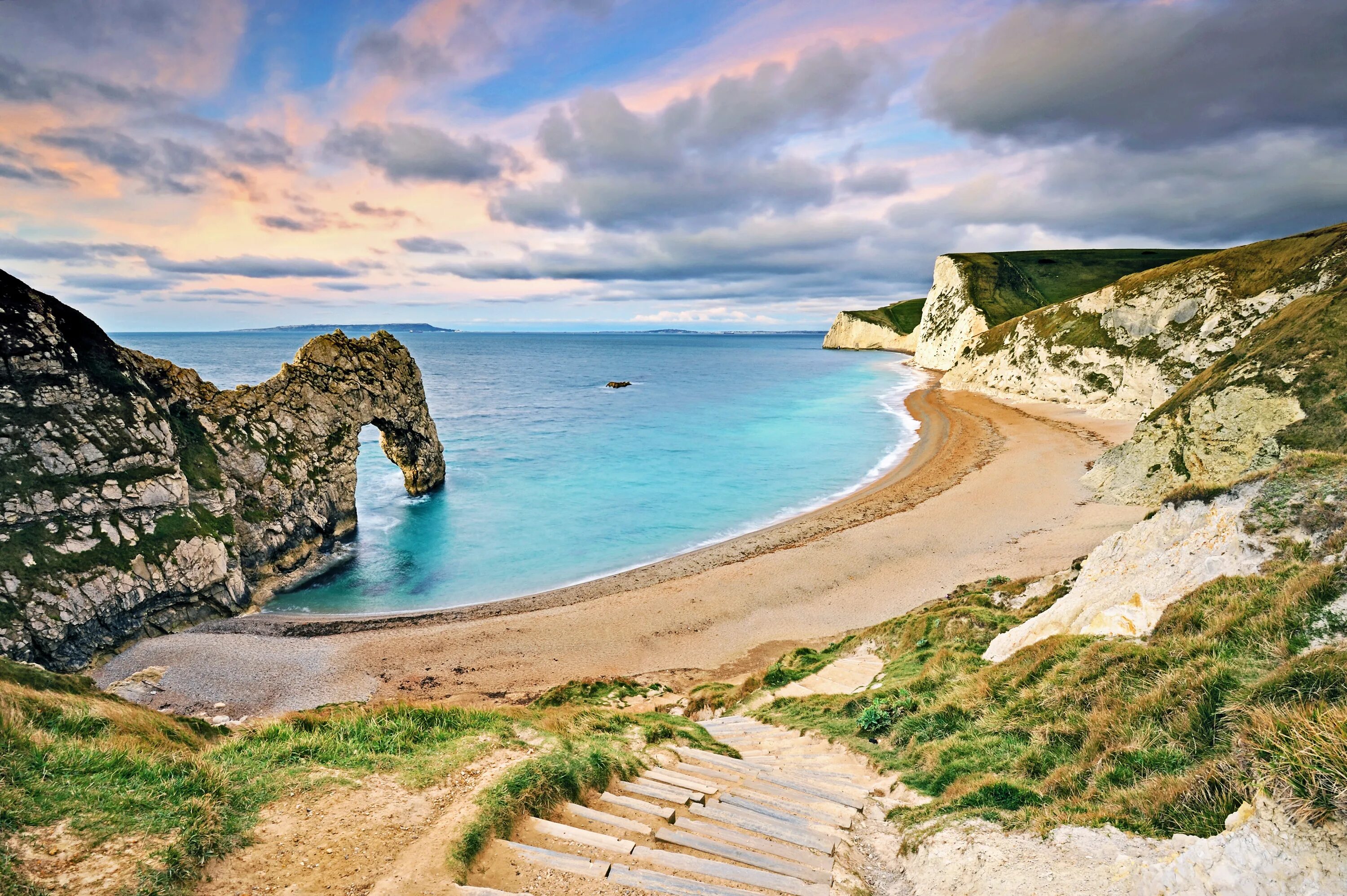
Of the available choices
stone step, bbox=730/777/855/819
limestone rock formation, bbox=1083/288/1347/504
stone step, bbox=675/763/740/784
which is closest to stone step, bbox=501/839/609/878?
stone step, bbox=730/777/855/819

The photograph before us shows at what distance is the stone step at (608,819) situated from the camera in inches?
242

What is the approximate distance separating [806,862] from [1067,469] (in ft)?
129

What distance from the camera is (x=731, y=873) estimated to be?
17.5ft

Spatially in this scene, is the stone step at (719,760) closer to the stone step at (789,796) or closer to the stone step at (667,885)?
the stone step at (789,796)

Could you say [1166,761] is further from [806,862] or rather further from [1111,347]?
[1111,347]

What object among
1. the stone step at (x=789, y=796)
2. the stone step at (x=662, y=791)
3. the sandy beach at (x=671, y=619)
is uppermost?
the stone step at (x=662, y=791)

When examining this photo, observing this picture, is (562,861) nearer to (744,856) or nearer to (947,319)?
(744,856)

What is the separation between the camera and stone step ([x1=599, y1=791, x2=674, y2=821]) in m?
6.52

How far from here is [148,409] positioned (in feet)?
72.7

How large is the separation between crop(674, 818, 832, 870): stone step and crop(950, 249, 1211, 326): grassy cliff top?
108278 mm

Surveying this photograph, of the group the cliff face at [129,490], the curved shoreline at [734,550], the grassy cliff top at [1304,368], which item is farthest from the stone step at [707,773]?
the grassy cliff top at [1304,368]

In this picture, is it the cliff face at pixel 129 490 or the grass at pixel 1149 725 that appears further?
the cliff face at pixel 129 490

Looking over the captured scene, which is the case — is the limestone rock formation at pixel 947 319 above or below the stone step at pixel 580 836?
above

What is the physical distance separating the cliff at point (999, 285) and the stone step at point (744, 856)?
104218mm
